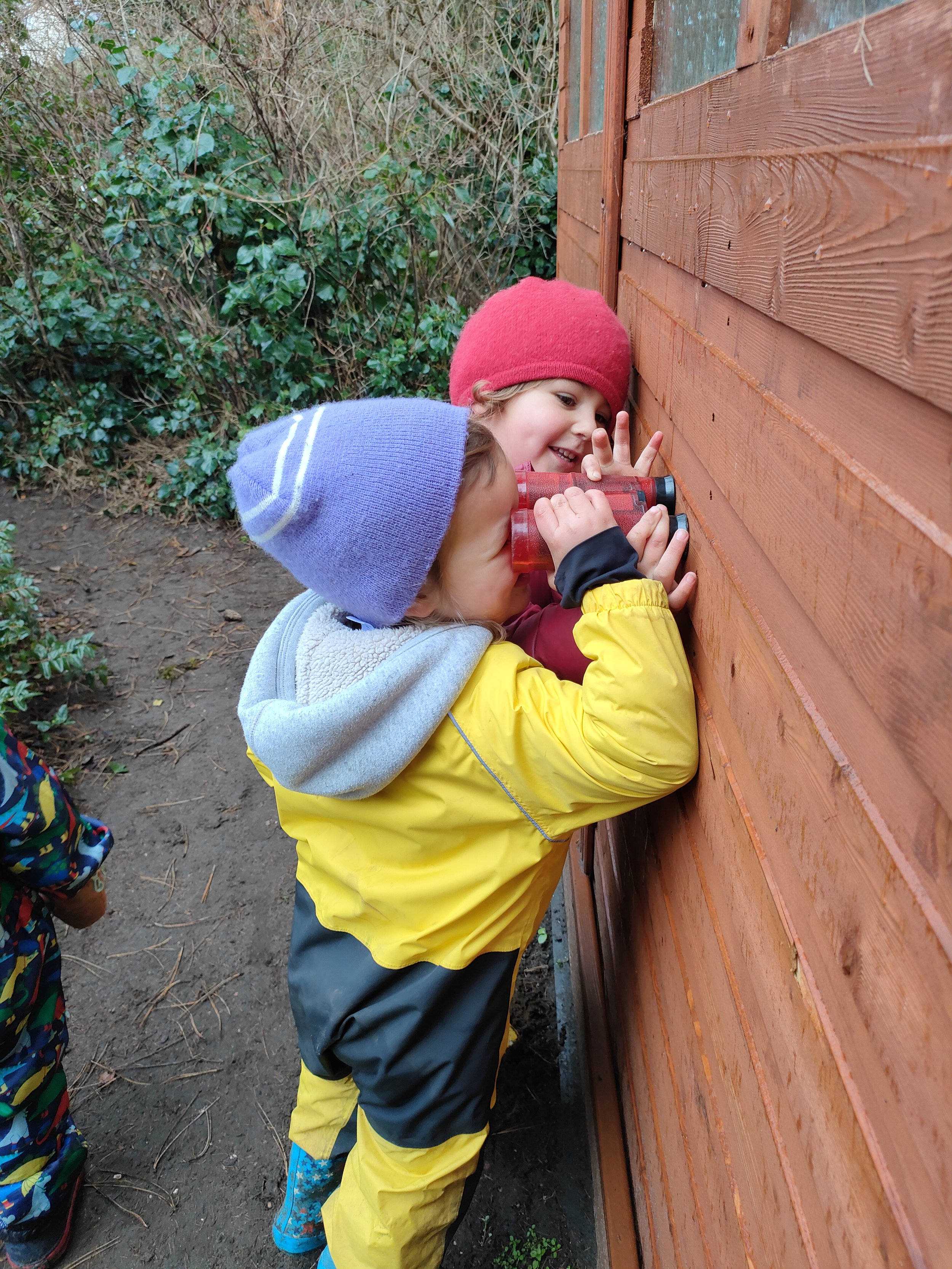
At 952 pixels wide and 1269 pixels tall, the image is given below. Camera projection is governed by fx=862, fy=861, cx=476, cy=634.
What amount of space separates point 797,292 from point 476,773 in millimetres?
966

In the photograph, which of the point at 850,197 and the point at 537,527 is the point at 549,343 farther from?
the point at 850,197

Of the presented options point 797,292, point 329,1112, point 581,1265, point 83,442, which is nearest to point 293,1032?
point 329,1112

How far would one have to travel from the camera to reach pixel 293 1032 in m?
3.07

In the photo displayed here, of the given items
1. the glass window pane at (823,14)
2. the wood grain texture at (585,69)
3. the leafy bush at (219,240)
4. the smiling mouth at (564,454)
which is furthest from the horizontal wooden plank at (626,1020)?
the leafy bush at (219,240)

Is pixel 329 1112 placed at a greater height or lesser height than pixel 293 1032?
greater

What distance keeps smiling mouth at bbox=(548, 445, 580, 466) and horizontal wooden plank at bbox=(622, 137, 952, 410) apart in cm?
105

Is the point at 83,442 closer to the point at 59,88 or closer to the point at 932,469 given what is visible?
the point at 59,88

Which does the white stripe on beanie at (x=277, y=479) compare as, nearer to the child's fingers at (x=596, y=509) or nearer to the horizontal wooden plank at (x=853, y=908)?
the child's fingers at (x=596, y=509)

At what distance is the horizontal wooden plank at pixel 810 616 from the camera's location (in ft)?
2.16

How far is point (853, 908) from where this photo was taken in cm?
81

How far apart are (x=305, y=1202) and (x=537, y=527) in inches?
76.1

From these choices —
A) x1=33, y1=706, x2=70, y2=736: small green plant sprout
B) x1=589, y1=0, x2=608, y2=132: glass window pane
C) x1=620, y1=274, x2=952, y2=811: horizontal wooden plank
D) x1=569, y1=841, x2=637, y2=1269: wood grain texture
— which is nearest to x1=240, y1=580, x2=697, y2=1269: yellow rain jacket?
x1=620, y1=274, x2=952, y2=811: horizontal wooden plank

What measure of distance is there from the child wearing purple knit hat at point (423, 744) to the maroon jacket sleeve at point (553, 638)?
140mm

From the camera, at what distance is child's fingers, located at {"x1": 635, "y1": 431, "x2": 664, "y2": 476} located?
190 cm
